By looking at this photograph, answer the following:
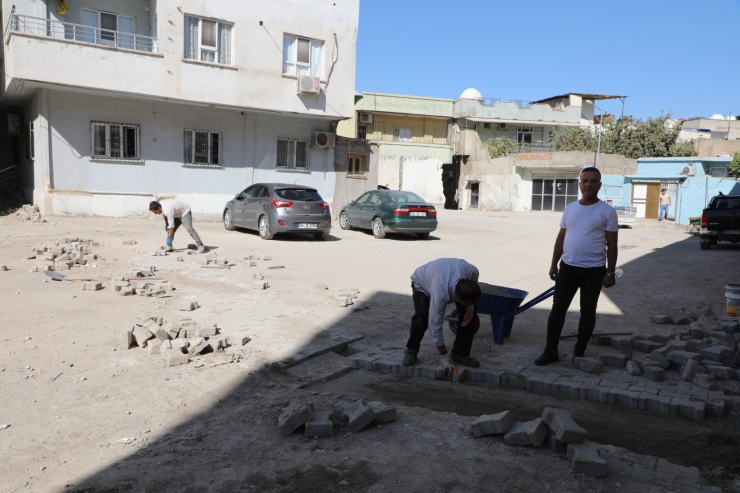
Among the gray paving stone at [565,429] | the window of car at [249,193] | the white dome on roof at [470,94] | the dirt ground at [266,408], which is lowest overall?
the dirt ground at [266,408]

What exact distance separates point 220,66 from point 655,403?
18555 millimetres

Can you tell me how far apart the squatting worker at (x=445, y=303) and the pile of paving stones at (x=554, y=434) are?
1.22 m

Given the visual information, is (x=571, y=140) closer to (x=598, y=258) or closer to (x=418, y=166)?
(x=418, y=166)

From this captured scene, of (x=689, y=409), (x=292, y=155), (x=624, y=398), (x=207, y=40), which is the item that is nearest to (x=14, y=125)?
(x=207, y=40)

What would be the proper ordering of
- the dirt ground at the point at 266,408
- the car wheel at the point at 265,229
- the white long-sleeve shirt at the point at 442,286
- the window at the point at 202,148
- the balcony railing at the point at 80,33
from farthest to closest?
1. the window at the point at 202,148
2. the balcony railing at the point at 80,33
3. the car wheel at the point at 265,229
4. the white long-sleeve shirt at the point at 442,286
5. the dirt ground at the point at 266,408

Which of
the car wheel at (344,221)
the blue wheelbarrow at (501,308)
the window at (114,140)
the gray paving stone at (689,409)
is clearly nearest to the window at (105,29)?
the window at (114,140)

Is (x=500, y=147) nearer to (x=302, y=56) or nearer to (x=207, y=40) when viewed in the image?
(x=302, y=56)

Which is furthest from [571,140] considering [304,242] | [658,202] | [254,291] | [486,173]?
[254,291]

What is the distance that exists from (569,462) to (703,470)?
826 mm

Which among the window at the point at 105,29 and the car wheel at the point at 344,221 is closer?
A: the window at the point at 105,29

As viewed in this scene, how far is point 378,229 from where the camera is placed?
18.2 m

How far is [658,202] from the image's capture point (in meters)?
34.3

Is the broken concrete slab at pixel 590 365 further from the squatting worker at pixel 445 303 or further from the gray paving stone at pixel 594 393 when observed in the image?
the squatting worker at pixel 445 303

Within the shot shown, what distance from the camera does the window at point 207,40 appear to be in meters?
19.8
